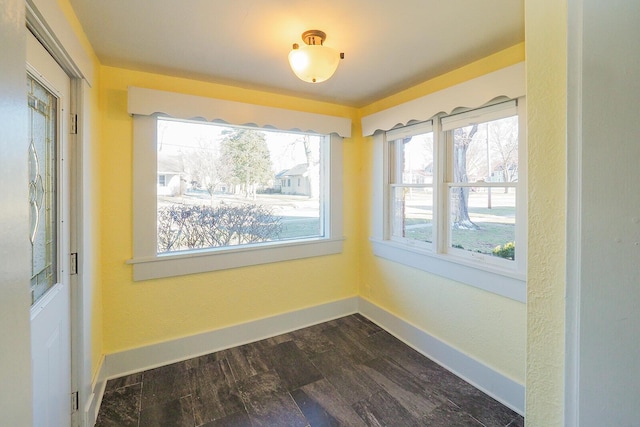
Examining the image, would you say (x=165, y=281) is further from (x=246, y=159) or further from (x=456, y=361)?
(x=456, y=361)

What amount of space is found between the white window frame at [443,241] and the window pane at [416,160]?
11 centimetres

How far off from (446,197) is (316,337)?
1716 millimetres

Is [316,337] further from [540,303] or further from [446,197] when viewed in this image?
[540,303]

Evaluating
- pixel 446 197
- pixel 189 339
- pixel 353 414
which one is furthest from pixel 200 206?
pixel 446 197

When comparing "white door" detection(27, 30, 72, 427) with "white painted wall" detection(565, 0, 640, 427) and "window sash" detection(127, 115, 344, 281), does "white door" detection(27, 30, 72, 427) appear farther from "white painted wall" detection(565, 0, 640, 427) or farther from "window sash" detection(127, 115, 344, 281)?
"white painted wall" detection(565, 0, 640, 427)

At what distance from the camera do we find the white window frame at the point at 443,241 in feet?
5.79

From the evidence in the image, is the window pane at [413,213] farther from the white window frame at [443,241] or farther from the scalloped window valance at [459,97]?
the scalloped window valance at [459,97]

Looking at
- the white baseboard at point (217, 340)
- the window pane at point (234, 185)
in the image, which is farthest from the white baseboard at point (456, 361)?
the window pane at point (234, 185)

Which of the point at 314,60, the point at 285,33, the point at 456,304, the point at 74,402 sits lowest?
the point at 74,402

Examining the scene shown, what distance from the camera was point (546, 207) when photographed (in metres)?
0.60

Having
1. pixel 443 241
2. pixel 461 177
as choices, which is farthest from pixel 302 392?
pixel 461 177

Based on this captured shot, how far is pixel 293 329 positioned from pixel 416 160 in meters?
2.00

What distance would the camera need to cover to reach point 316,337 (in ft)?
8.63

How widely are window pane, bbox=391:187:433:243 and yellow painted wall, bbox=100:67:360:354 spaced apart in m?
0.84
